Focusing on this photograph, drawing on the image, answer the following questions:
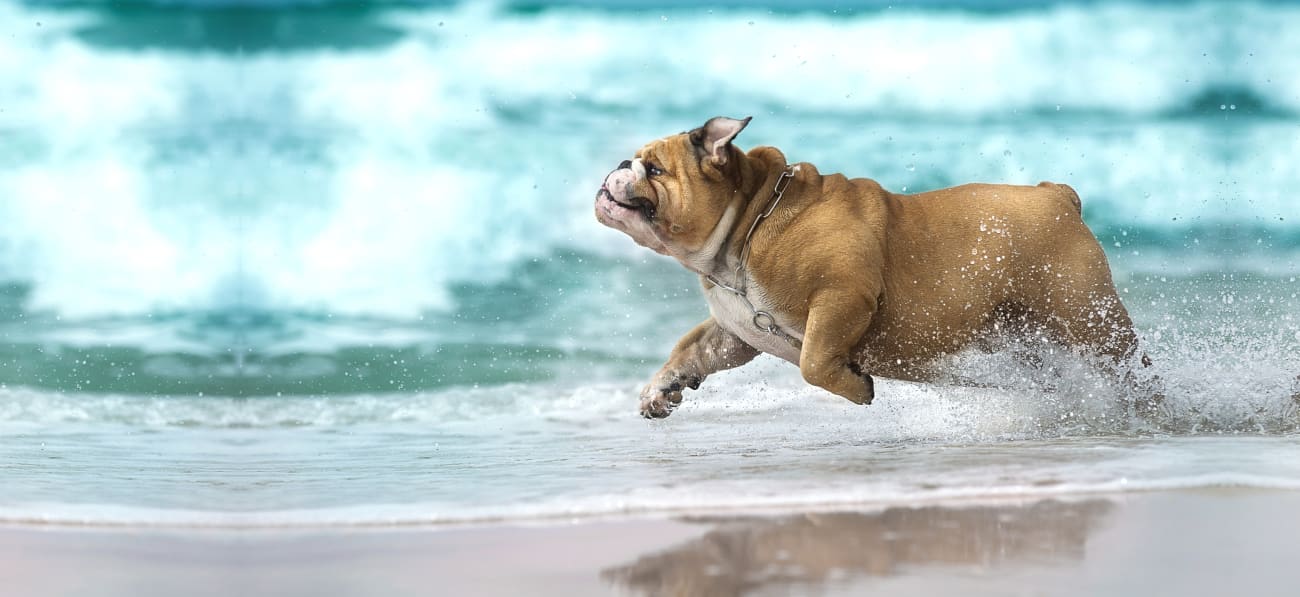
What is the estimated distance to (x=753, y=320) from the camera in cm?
507

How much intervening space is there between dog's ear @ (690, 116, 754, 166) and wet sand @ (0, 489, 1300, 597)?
1823mm

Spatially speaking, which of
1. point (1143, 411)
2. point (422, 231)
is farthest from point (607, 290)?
point (1143, 411)

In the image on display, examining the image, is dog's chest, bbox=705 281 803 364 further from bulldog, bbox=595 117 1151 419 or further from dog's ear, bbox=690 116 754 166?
dog's ear, bbox=690 116 754 166

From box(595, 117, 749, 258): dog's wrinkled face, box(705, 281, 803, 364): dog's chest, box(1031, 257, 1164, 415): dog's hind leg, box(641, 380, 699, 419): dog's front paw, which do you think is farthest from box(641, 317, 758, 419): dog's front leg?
box(1031, 257, 1164, 415): dog's hind leg

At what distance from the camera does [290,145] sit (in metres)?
8.46

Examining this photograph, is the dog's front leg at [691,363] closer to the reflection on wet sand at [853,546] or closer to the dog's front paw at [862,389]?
the dog's front paw at [862,389]

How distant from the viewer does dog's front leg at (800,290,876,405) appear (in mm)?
4805

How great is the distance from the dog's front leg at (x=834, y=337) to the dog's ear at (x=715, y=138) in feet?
2.01

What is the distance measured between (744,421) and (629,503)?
9.96 feet

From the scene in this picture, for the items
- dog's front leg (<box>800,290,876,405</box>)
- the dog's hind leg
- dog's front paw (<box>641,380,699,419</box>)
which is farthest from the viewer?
dog's front paw (<box>641,380,699,419</box>)

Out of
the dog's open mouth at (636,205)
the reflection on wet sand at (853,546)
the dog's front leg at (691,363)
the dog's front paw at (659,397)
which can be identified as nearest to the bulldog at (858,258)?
the dog's open mouth at (636,205)

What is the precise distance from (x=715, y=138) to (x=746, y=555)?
2.33 m

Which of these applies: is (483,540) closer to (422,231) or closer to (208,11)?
(208,11)

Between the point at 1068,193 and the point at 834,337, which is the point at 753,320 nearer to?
the point at 834,337
